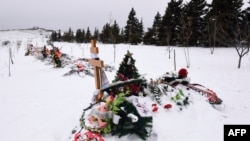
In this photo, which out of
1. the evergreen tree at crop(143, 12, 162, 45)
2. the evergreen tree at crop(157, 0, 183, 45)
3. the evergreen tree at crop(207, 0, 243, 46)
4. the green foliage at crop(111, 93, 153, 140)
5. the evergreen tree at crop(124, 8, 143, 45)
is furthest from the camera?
the evergreen tree at crop(124, 8, 143, 45)

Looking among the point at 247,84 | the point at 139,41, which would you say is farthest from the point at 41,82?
the point at 139,41

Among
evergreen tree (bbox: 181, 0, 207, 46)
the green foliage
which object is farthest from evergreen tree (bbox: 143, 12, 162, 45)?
the green foliage

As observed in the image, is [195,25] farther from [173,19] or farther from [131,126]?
[131,126]

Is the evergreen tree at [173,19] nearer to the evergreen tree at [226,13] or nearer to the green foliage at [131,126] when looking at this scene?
the evergreen tree at [226,13]

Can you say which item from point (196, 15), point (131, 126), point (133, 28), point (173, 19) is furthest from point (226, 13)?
point (131, 126)

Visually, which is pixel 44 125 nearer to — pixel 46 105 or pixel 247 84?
pixel 46 105

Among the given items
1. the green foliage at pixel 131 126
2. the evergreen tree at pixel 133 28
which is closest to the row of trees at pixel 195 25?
the evergreen tree at pixel 133 28

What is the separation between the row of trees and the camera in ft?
77.6

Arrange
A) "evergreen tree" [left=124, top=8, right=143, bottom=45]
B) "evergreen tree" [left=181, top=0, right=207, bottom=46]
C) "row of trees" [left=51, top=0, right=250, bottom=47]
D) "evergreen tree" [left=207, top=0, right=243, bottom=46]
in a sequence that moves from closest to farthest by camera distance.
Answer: "row of trees" [left=51, top=0, right=250, bottom=47], "evergreen tree" [left=207, top=0, right=243, bottom=46], "evergreen tree" [left=181, top=0, right=207, bottom=46], "evergreen tree" [left=124, top=8, right=143, bottom=45]

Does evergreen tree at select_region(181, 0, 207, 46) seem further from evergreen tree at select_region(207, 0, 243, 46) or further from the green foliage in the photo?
the green foliage

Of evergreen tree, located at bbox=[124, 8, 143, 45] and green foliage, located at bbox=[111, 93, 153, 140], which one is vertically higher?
evergreen tree, located at bbox=[124, 8, 143, 45]

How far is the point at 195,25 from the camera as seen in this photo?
28141 mm

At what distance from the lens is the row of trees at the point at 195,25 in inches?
931

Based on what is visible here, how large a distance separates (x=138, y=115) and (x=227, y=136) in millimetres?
1863
